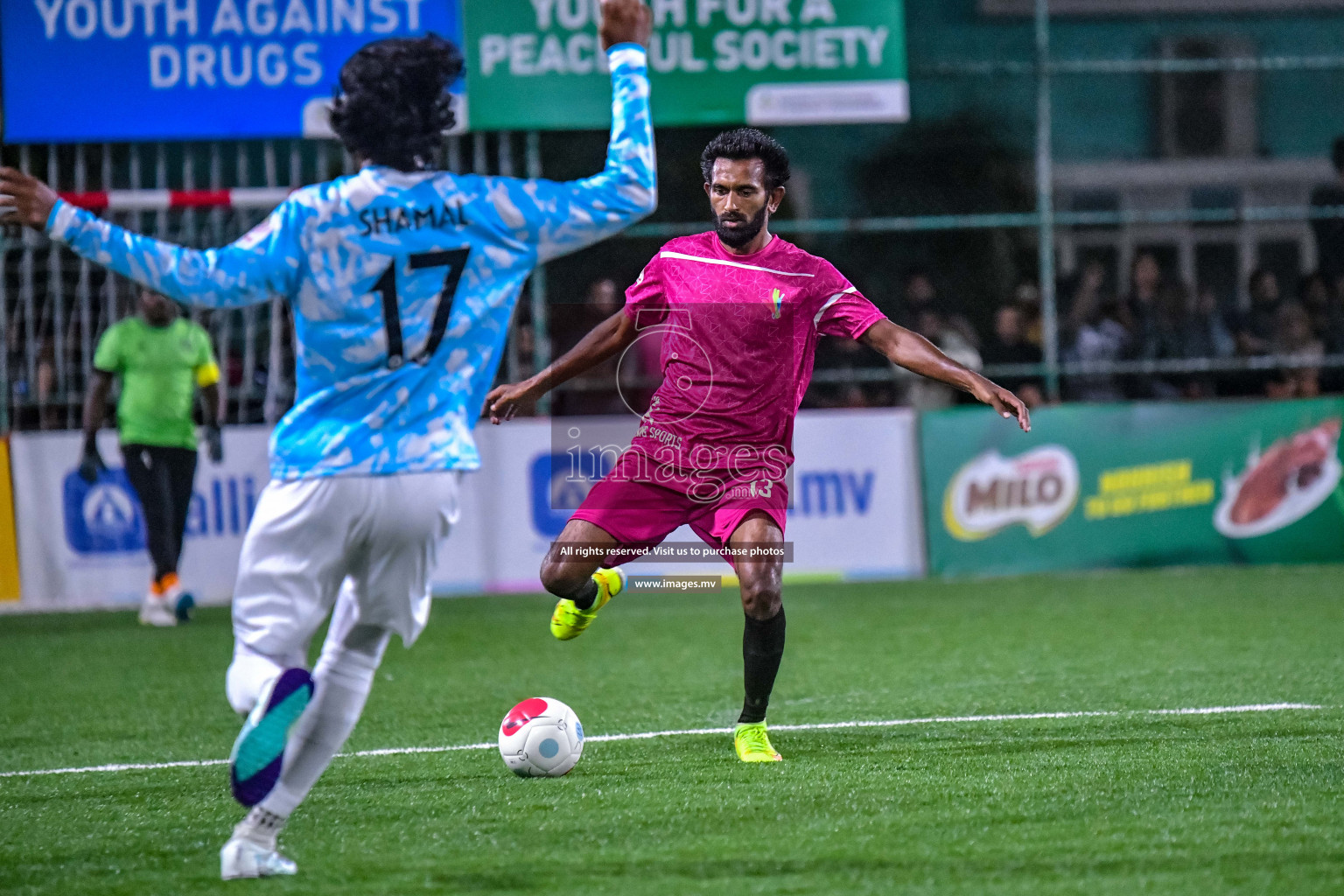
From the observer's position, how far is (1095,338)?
45.4 feet

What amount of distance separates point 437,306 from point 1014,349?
984cm

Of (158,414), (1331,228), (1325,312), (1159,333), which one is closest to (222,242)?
(158,414)

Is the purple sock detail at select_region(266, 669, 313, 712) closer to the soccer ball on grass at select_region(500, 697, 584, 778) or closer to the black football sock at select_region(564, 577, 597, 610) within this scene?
the soccer ball on grass at select_region(500, 697, 584, 778)

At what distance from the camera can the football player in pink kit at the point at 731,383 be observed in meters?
5.95

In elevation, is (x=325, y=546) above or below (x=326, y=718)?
above

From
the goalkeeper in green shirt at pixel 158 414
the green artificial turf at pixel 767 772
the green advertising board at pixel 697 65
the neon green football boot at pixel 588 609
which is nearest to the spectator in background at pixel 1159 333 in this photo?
the green advertising board at pixel 697 65

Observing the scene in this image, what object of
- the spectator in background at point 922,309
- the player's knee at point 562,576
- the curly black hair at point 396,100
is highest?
the curly black hair at point 396,100

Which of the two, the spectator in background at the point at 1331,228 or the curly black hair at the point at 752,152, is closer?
the curly black hair at the point at 752,152

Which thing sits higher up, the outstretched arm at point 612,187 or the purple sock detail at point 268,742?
the outstretched arm at point 612,187

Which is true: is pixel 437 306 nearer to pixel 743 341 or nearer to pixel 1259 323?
pixel 743 341

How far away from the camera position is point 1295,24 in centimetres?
1920

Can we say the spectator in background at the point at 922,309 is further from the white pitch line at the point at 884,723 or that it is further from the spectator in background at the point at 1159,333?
the white pitch line at the point at 884,723

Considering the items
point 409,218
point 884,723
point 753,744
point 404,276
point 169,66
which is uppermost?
point 169,66

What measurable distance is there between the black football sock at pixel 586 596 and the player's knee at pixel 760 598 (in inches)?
25.3
